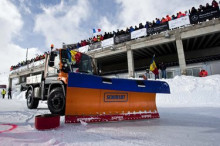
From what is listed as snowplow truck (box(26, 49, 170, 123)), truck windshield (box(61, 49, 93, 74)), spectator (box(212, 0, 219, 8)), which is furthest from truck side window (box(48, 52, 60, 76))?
spectator (box(212, 0, 219, 8))

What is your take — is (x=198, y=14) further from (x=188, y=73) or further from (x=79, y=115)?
(x=79, y=115)

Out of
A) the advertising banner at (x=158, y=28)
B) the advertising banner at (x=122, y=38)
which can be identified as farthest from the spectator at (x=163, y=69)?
the advertising banner at (x=122, y=38)

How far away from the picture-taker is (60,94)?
387 centimetres

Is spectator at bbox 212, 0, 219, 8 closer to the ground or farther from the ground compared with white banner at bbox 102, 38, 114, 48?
farther from the ground

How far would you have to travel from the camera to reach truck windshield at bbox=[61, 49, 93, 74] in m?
4.32

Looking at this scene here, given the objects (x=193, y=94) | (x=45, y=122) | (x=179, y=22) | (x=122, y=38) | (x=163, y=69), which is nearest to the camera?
(x=45, y=122)

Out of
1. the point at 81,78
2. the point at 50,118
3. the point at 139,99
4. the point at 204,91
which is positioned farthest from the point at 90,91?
the point at 204,91

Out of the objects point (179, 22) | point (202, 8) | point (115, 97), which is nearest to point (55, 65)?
point (115, 97)

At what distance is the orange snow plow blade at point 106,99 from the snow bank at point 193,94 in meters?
3.79

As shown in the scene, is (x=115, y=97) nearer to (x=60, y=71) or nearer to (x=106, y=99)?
(x=106, y=99)

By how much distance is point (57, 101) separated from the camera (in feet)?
12.9

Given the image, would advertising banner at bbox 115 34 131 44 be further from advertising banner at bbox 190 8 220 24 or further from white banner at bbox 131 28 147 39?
advertising banner at bbox 190 8 220 24

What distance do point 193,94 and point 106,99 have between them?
21.5 ft

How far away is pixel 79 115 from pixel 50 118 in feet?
2.04
